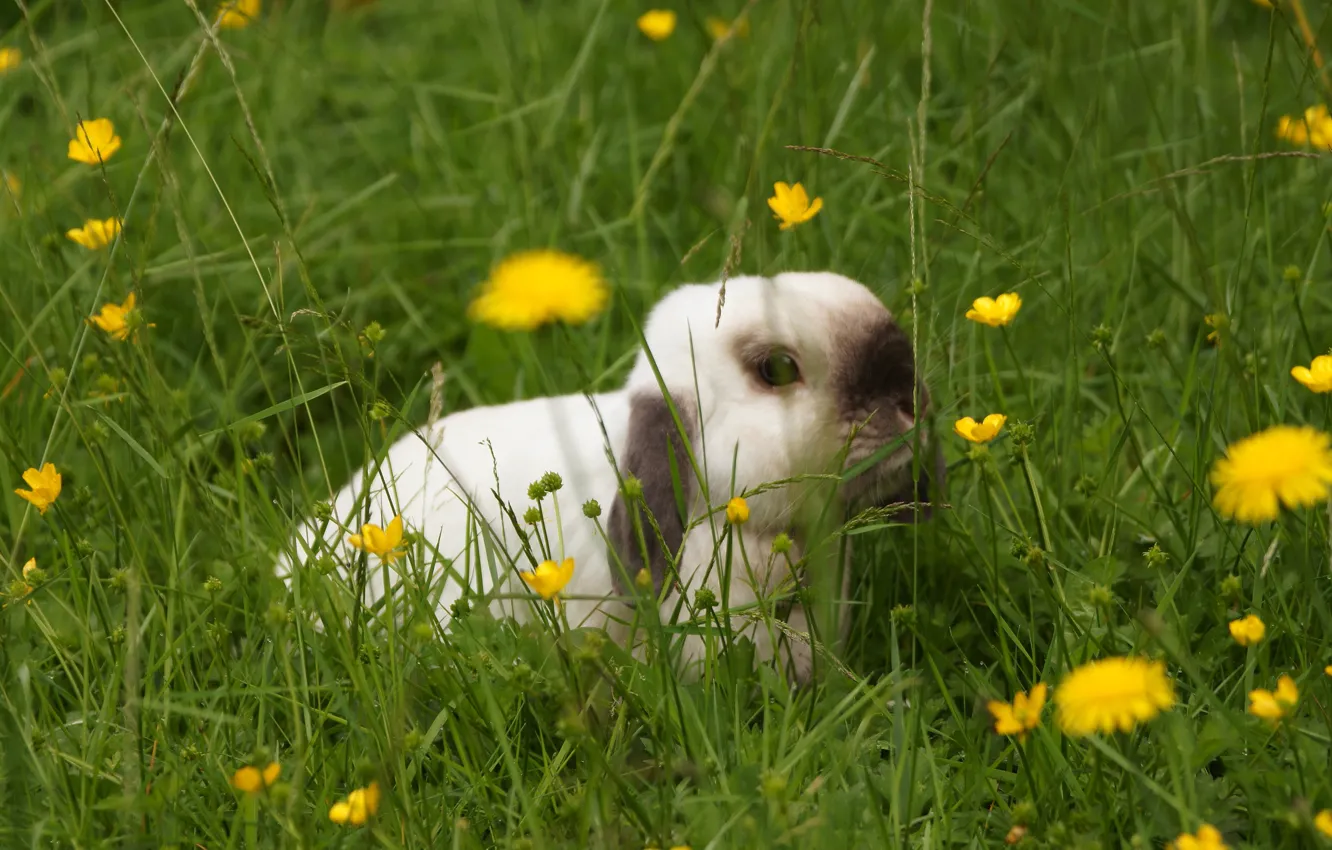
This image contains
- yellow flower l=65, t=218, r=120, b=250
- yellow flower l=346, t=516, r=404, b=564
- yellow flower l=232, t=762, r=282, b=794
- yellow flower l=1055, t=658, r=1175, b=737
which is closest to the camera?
yellow flower l=1055, t=658, r=1175, b=737

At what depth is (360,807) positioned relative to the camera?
171 cm

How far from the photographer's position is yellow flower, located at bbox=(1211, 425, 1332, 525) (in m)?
1.48

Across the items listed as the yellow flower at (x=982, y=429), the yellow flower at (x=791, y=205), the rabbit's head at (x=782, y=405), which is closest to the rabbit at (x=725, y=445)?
the rabbit's head at (x=782, y=405)

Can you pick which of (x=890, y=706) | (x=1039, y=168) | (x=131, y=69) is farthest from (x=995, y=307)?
(x=131, y=69)

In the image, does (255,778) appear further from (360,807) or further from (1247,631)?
(1247,631)

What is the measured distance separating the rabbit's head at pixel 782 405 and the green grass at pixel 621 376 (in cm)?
19

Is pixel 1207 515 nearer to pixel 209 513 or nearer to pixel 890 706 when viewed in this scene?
pixel 890 706

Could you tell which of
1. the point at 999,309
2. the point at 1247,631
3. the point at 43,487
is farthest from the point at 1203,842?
the point at 43,487

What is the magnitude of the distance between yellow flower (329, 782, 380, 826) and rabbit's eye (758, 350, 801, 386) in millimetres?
1101

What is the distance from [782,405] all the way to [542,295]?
0.90m

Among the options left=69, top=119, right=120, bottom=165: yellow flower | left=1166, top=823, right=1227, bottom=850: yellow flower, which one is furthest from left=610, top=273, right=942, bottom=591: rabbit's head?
left=69, top=119, right=120, bottom=165: yellow flower

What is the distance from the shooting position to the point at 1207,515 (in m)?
2.64

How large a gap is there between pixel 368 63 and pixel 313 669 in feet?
10.1

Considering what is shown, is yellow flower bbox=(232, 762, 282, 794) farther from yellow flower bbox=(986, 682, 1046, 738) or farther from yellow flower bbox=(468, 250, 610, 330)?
yellow flower bbox=(986, 682, 1046, 738)
